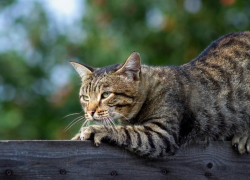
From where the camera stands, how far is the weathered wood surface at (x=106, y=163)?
8.98 feet

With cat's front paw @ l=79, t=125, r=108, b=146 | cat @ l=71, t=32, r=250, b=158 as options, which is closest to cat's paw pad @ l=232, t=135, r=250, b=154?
cat @ l=71, t=32, r=250, b=158

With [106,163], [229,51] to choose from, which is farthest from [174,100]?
[106,163]

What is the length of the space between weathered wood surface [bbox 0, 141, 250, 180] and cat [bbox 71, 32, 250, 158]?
146 millimetres

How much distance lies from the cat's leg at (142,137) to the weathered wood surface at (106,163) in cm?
6


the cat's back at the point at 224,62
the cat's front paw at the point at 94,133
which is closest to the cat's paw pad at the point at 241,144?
the cat's back at the point at 224,62

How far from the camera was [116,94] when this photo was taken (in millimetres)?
3832

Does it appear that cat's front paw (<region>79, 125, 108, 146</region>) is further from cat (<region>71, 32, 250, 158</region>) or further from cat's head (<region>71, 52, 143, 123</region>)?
cat's head (<region>71, 52, 143, 123</region>)

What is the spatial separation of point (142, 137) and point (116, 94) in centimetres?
54

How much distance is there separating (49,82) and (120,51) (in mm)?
2805

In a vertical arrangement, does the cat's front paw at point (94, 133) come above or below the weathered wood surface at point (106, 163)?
above

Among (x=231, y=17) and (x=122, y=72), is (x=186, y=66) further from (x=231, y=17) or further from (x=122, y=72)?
(x=231, y=17)

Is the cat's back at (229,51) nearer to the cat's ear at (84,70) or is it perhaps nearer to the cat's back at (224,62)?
the cat's back at (224,62)

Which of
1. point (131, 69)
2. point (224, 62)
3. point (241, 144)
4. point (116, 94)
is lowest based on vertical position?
point (241, 144)

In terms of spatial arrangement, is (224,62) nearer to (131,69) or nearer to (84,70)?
(131,69)
